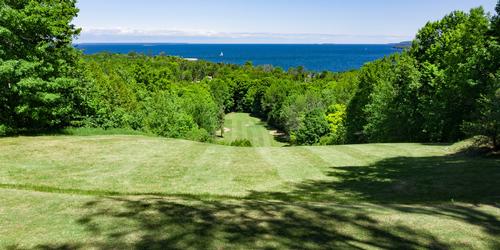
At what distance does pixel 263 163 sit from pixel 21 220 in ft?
44.2

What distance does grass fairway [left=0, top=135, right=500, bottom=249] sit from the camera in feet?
29.2

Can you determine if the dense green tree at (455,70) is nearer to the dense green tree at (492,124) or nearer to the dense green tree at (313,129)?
the dense green tree at (492,124)

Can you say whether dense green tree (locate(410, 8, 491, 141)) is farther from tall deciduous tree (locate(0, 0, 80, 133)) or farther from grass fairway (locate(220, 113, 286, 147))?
grass fairway (locate(220, 113, 286, 147))

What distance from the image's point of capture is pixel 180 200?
11.9 meters

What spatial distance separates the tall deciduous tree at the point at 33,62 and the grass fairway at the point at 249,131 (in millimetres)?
60657

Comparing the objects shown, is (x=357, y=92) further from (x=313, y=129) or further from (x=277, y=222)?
(x=277, y=222)

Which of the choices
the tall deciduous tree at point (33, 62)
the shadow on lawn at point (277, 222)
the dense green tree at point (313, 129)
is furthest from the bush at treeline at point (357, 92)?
the shadow on lawn at point (277, 222)

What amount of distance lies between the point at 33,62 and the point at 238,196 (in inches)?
778

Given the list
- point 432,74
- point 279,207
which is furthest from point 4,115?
point 432,74

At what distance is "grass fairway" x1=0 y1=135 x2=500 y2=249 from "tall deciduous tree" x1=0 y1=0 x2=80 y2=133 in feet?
10.6

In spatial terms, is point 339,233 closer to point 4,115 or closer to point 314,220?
point 314,220

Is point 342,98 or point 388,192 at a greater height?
point 388,192

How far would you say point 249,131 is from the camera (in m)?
110

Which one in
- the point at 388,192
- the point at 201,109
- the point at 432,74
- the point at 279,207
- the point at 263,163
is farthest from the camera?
the point at 201,109
